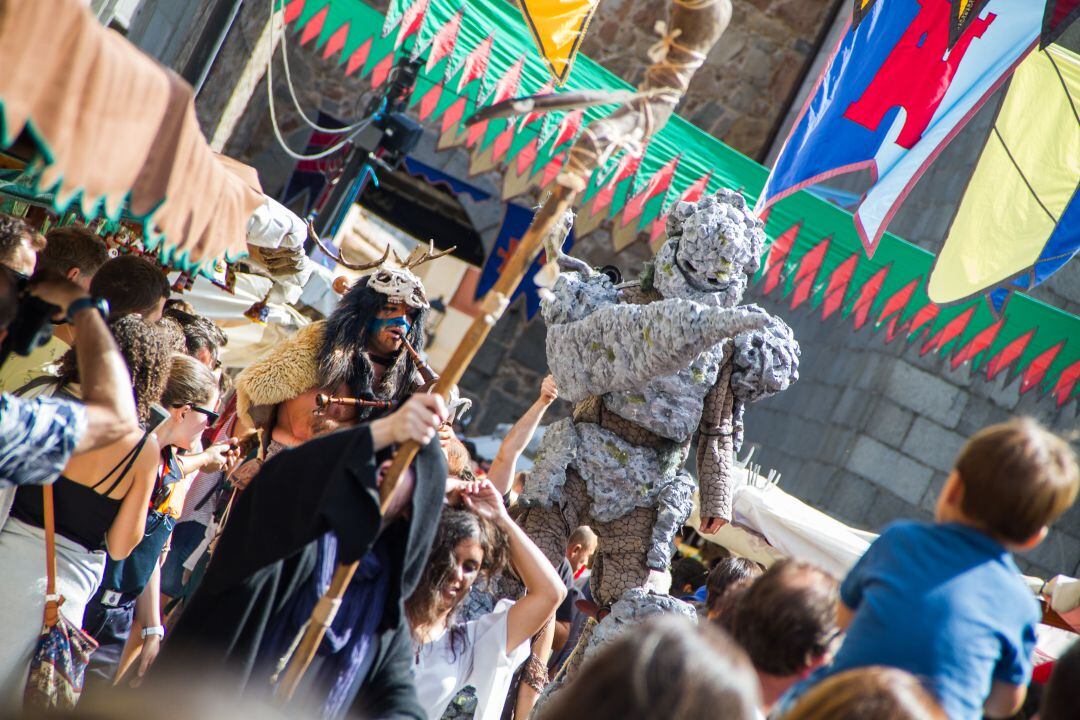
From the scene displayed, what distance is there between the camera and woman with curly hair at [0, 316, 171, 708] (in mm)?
2684

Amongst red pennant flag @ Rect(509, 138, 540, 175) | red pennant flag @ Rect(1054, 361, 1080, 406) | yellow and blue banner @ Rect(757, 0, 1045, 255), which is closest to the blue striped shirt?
yellow and blue banner @ Rect(757, 0, 1045, 255)

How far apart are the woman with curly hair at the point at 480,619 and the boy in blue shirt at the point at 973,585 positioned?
912 mm

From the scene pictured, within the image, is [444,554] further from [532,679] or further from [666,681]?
[532,679]

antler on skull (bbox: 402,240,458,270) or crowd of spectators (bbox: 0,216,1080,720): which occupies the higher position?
antler on skull (bbox: 402,240,458,270)

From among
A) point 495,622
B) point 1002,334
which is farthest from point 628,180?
point 495,622

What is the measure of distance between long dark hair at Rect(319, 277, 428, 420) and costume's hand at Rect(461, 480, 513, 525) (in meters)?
1.05

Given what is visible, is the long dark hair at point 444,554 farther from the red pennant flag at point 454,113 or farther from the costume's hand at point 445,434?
the red pennant flag at point 454,113

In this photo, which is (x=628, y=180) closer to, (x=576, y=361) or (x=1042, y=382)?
(x=1042, y=382)

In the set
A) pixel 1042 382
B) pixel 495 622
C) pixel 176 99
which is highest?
pixel 1042 382

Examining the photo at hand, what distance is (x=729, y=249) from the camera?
3.70m

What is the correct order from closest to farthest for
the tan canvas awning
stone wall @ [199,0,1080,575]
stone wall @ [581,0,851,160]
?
the tan canvas awning < stone wall @ [199,0,1080,575] < stone wall @ [581,0,851,160]

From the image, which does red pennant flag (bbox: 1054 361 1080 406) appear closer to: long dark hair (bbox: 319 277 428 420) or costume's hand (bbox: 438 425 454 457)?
long dark hair (bbox: 319 277 428 420)

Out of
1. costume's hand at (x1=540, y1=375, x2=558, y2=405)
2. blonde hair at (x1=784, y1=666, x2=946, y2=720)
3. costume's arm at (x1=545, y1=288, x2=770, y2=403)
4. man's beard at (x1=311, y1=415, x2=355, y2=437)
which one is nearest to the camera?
blonde hair at (x1=784, y1=666, x2=946, y2=720)

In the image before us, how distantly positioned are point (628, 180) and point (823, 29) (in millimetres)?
4716
